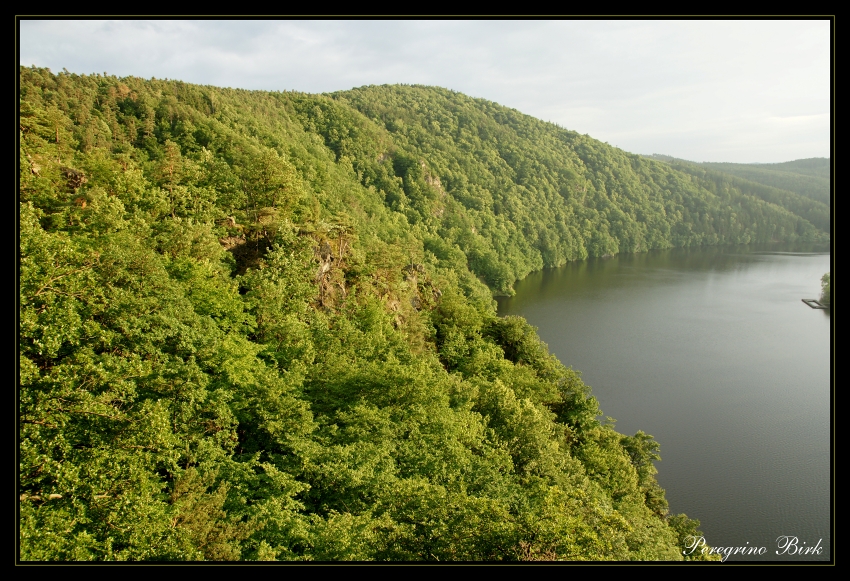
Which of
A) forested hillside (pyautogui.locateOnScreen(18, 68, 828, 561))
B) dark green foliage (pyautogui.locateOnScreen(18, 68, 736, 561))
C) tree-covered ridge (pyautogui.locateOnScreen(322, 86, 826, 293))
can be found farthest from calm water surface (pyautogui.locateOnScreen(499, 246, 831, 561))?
tree-covered ridge (pyautogui.locateOnScreen(322, 86, 826, 293))

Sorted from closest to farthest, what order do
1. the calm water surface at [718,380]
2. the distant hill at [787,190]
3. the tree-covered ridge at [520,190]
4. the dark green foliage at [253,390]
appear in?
the dark green foliage at [253,390] → the calm water surface at [718,380] → the tree-covered ridge at [520,190] → the distant hill at [787,190]

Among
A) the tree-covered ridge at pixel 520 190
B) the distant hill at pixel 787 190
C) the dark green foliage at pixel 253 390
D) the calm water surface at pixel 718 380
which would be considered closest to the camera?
the dark green foliage at pixel 253 390

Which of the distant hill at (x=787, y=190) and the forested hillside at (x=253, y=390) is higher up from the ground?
the distant hill at (x=787, y=190)

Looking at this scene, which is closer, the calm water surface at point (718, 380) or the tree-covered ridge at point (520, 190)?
the calm water surface at point (718, 380)

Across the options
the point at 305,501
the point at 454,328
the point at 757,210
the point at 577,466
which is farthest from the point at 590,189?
the point at 305,501

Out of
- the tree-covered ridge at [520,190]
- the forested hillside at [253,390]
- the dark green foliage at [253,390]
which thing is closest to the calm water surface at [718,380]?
the forested hillside at [253,390]

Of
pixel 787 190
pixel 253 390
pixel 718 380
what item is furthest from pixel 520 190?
pixel 787 190

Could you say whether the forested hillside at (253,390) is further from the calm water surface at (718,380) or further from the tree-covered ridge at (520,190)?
the tree-covered ridge at (520,190)

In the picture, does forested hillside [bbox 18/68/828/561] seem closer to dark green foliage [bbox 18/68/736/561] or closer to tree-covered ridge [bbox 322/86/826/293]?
dark green foliage [bbox 18/68/736/561]

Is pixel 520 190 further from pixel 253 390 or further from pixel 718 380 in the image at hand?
pixel 253 390
